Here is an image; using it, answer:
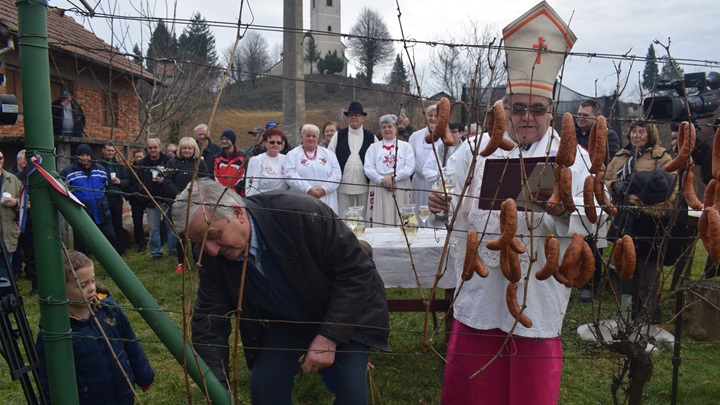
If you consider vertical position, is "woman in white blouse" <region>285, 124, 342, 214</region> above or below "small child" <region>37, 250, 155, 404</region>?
above

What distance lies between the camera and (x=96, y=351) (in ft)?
9.32

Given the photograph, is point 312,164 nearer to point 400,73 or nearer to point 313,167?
point 313,167

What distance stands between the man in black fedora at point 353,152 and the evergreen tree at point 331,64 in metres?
57.5

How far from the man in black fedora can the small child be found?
442 centimetres

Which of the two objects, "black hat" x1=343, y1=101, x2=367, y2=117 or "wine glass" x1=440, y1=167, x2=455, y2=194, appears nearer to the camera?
"wine glass" x1=440, y1=167, x2=455, y2=194

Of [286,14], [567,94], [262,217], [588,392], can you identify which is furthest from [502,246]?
[567,94]

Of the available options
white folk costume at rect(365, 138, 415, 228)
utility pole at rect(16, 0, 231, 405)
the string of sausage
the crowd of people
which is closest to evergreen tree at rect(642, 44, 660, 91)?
the crowd of people

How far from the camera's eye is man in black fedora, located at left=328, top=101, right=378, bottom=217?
735 centimetres

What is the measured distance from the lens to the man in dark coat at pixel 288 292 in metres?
2.47

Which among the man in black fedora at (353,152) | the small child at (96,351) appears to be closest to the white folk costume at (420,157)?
the man in black fedora at (353,152)

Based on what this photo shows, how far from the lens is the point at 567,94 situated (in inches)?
676

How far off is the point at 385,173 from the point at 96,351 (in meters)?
4.56

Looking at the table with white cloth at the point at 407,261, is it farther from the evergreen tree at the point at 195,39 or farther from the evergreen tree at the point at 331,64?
the evergreen tree at the point at 331,64

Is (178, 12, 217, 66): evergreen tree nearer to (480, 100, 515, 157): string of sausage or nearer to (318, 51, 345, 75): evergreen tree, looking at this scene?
(480, 100, 515, 157): string of sausage
